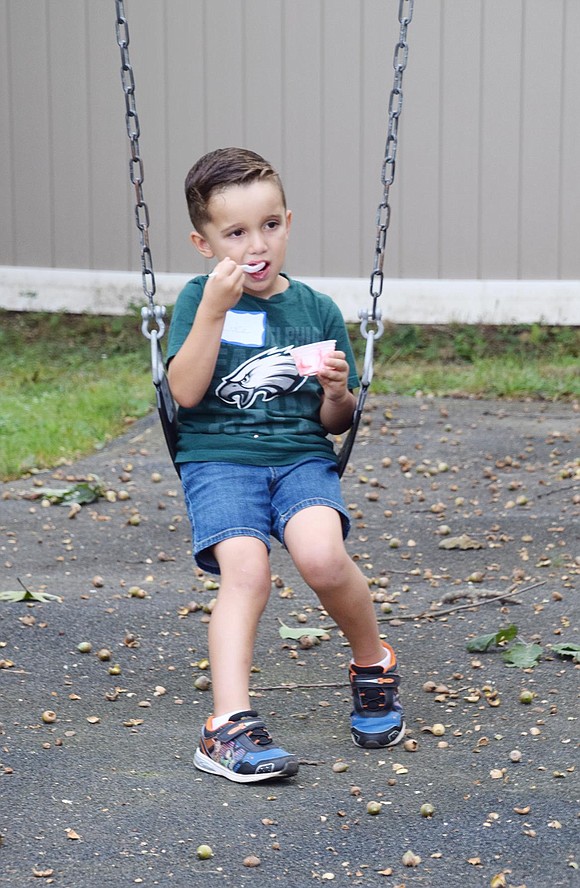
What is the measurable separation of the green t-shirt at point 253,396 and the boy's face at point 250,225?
118mm

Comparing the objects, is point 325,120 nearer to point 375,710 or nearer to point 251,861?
point 375,710

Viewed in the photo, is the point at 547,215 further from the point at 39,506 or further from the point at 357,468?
the point at 39,506

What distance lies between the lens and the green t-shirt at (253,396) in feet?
9.21

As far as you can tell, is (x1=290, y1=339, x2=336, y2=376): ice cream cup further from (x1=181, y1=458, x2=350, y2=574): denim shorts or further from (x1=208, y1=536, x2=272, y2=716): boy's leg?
(x1=208, y1=536, x2=272, y2=716): boy's leg

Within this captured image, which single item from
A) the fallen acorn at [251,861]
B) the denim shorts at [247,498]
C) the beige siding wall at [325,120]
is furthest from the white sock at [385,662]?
the beige siding wall at [325,120]

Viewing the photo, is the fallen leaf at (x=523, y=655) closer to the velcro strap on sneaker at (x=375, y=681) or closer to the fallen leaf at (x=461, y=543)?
the velcro strap on sneaker at (x=375, y=681)

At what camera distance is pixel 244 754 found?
99.7 inches

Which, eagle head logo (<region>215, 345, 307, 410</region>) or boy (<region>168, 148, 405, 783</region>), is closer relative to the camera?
boy (<region>168, 148, 405, 783</region>)

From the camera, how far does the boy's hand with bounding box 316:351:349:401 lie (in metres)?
2.71

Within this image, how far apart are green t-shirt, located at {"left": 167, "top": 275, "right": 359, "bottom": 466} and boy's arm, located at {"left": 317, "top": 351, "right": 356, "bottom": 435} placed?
35 mm

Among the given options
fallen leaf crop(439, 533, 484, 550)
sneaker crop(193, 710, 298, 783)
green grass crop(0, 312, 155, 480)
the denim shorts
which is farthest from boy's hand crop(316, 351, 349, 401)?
green grass crop(0, 312, 155, 480)

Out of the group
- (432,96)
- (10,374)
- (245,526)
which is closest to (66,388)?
(10,374)

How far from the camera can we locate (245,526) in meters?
2.71

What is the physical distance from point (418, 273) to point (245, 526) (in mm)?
5040
